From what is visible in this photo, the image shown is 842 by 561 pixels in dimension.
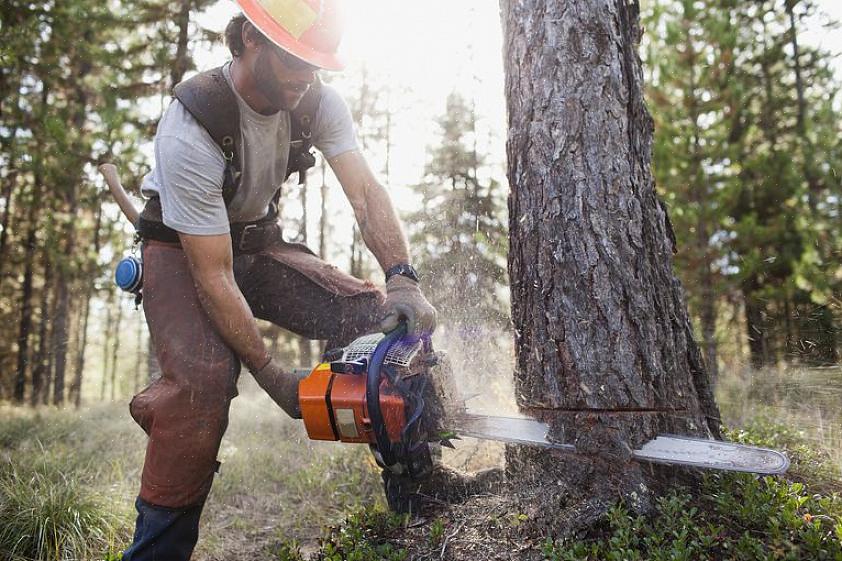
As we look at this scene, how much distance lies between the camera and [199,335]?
2520 mm

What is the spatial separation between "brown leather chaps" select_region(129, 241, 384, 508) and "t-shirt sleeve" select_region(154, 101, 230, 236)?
371mm

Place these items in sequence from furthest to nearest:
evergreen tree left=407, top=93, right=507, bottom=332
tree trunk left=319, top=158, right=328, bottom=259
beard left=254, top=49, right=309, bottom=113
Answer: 1. tree trunk left=319, top=158, right=328, bottom=259
2. evergreen tree left=407, top=93, right=507, bottom=332
3. beard left=254, top=49, right=309, bottom=113

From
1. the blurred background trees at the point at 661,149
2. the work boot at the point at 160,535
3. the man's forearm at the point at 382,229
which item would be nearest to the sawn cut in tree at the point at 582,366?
the man's forearm at the point at 382,229

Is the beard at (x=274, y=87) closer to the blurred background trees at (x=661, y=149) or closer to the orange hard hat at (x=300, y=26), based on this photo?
the orange hard hat at (x=300, y=26)

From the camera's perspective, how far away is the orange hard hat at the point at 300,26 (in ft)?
7.86

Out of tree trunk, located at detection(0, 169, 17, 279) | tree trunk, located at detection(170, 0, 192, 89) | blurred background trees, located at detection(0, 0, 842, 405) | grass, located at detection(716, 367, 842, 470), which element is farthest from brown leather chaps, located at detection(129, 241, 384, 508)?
tree trunk, located at detection(0, 169, 17, 279)

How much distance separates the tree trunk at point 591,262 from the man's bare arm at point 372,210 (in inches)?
24.7

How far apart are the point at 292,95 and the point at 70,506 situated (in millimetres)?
2565

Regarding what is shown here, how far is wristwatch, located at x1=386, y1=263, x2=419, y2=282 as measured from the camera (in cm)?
269

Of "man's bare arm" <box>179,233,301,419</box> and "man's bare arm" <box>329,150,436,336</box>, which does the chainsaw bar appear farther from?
"man's bare arm" <box>179,233,301,419</box>

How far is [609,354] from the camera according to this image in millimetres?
2205

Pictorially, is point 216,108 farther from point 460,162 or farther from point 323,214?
point 323,214

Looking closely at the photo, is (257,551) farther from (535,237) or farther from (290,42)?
(290,42)

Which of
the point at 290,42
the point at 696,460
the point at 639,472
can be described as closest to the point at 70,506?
the point at 290,42
